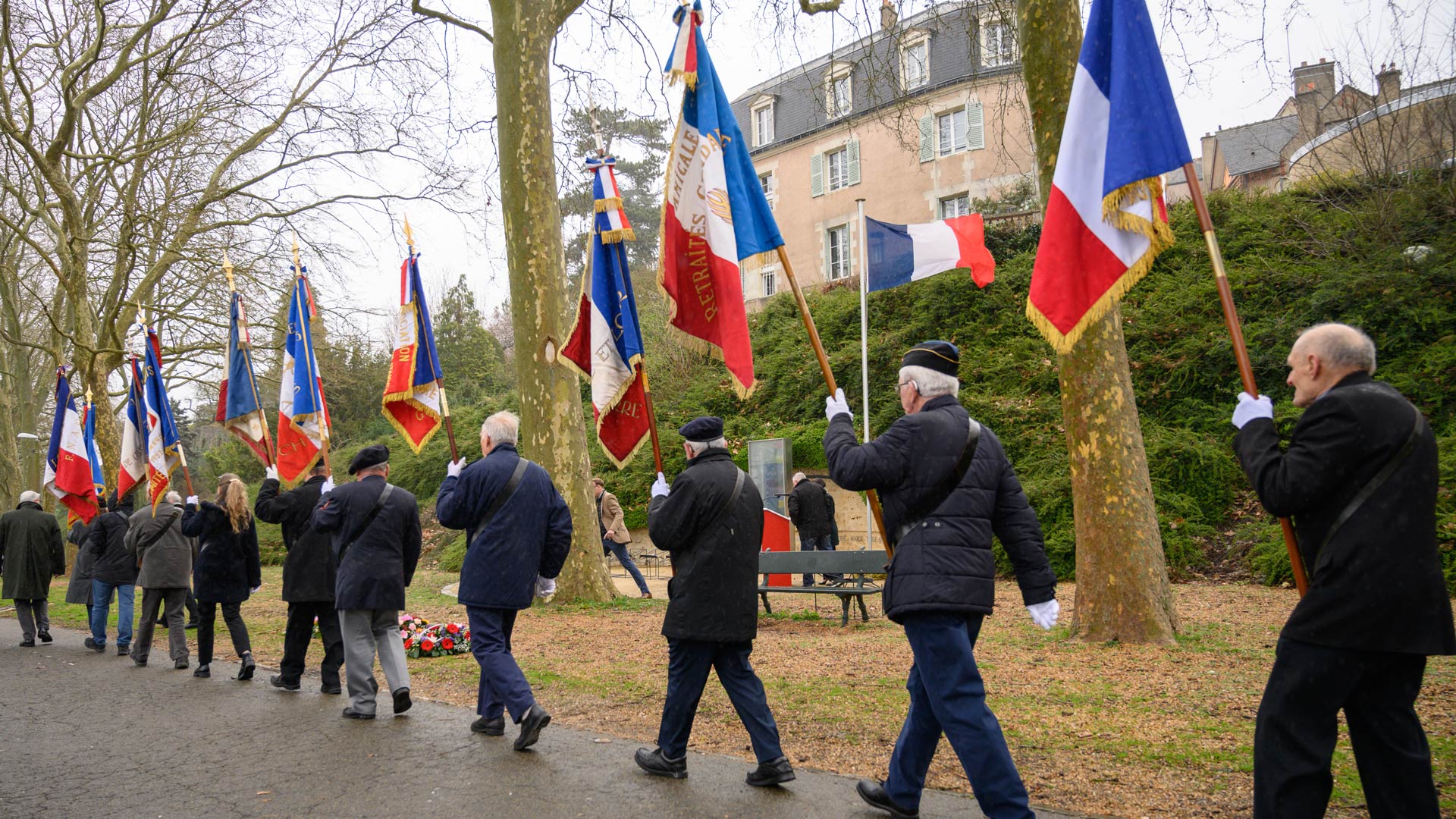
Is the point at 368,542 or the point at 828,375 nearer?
the point at 828,375

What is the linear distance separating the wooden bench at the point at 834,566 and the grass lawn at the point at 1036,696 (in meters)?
0.43

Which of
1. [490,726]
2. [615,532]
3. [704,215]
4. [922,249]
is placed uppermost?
[922,249]

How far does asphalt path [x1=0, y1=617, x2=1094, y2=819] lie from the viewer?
15.7 feet

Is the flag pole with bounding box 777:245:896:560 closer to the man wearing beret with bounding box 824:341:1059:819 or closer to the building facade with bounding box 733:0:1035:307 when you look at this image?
the man wearing beret with bounding box 824:341:1059:819

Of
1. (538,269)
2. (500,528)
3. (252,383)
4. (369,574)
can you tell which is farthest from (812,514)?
(500,528)

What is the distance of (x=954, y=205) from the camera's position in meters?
35.5

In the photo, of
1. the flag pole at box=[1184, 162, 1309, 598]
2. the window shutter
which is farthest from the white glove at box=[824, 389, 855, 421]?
the window shutter

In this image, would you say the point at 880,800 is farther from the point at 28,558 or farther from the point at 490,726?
the point at 28,558

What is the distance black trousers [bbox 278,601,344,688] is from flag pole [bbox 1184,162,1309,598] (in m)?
6.80

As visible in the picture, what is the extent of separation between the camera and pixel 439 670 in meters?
9.00

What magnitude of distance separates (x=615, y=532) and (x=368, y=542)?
31.4ft

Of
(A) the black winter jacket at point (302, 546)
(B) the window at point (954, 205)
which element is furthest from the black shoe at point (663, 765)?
(B) the window at point (954, 205)

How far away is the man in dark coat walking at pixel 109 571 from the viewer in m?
11.6

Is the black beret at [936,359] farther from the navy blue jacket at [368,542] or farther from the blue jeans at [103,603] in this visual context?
the blue jeans at [103,603]
